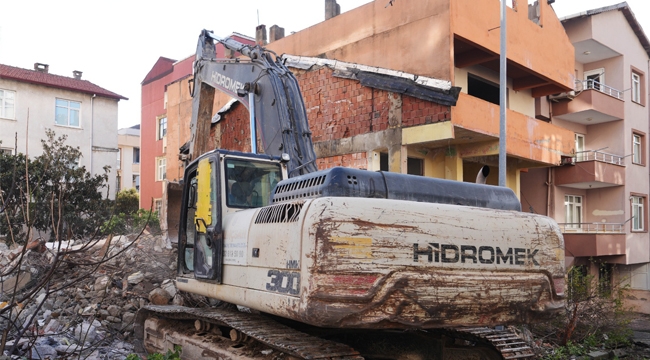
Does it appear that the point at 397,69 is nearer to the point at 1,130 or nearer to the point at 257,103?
the point at 257,103

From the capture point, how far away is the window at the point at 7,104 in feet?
93.3

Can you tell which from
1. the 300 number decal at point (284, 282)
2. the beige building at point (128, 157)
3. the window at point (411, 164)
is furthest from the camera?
the beige building at point (128, 157)

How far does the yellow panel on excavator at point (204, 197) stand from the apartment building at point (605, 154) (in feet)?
56.5

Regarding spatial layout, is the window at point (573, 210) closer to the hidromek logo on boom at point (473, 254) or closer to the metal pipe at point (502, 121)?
the metal pipe at point (502, 121)

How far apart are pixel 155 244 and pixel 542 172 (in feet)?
48.2

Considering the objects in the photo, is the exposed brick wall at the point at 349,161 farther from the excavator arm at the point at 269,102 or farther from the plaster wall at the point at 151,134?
the plaster wall at the point at 151,134

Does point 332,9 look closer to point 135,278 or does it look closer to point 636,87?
point 135,278

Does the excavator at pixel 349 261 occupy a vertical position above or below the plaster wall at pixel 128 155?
below

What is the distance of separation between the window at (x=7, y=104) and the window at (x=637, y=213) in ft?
90.6

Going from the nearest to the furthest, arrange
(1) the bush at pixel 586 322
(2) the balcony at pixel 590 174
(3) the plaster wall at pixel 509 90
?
(1) the bush at pixel 586 322 < (3) the plaster wall at pixel 509 90 < (2) the balcony at pixel 590 174

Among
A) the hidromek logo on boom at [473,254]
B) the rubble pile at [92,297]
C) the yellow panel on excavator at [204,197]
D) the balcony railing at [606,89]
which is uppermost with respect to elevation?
the balcony railing at [606,89]

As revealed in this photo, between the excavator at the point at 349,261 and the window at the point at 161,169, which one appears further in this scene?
the window at the point at 161,169

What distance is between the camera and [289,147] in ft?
23.0

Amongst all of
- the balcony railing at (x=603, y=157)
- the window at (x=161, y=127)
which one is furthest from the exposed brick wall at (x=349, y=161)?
the window at (x=161, y=127)
